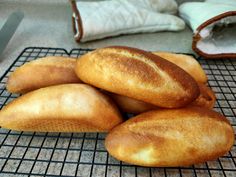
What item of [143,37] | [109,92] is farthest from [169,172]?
[143,37]

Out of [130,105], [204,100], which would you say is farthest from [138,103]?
[204,100]

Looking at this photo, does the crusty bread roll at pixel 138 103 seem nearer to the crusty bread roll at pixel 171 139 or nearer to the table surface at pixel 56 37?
the crusty bread roll at pixel 171 139

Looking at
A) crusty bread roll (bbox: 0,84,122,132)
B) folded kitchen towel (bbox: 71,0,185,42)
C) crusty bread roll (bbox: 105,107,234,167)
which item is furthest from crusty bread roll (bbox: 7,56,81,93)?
folded kitchen towel (bbox: 71,0,185,42)

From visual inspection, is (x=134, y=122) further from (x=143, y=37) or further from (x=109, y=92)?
(x=143, y=37)

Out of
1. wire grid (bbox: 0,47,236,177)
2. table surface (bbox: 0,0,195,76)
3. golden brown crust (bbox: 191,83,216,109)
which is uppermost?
golden brown crust (bbox: 191,83,216,109)

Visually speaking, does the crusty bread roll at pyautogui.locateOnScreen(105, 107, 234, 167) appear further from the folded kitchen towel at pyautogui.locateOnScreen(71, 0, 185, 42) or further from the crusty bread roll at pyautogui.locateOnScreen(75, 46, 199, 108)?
the folded kitchen towel at pyautogui.locateOnScreen(71, 0, 185, 42)
